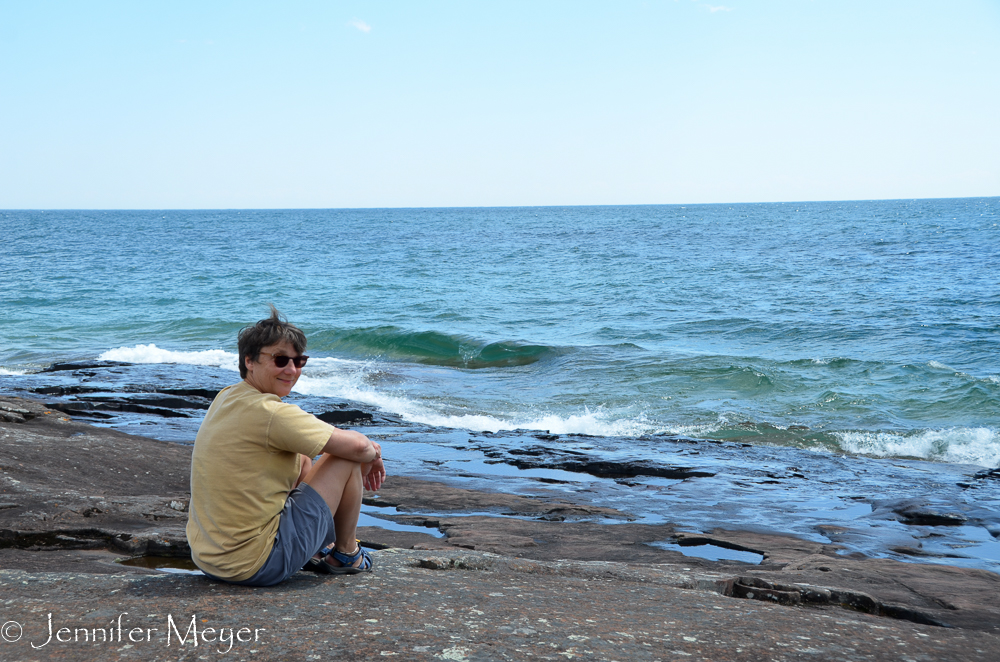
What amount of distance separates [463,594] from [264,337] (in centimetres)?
146

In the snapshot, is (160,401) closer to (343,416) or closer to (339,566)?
(343,416)

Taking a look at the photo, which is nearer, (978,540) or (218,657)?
(218,657)

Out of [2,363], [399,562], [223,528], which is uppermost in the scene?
[223,528]

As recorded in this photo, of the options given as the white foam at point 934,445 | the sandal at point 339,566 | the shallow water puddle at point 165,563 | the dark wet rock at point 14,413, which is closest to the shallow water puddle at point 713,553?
the sandal at point 339,566

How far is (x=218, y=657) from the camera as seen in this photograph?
2.77 meters

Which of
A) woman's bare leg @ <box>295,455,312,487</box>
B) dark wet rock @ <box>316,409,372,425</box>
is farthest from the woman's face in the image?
dark wet rock @ <box>316,409,372,425</box>

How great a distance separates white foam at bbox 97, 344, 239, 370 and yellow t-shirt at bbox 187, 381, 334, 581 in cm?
1260

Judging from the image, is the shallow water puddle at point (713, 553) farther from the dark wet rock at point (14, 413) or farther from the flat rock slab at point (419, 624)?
the dark wet rock at point (14, 413)

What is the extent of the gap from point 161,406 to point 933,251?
40961 millimetres

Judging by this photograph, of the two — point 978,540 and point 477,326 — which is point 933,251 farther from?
point 978,540

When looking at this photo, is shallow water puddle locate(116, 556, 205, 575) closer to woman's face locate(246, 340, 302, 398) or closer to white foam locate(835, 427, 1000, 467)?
woman's face locate(246, 340, 302, 398)

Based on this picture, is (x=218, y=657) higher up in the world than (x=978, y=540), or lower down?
higher up

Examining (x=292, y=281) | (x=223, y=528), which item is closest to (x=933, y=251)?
(x=292, y=281)

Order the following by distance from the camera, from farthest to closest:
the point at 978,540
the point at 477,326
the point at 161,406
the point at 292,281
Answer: the point at 292,281, the point at 477,326, the point at 161,406, the point at 978,540
